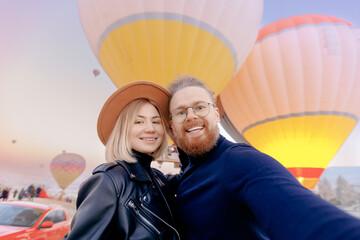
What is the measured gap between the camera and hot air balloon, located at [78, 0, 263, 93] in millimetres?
5734

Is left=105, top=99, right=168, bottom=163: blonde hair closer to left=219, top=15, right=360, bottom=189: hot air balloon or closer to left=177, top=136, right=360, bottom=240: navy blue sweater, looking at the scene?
left=177, top=136, right=360, bottom=240: navy blue sweater

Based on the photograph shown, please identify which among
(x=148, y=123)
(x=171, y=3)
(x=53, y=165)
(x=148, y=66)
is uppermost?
(x=171, y=3)

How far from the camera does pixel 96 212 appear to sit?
3.10 feet

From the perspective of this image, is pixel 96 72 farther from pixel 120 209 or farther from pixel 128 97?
pixel 120 209

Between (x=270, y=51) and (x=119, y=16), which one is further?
(x=270, y=51)

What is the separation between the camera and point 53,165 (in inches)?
703

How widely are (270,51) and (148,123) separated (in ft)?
29.1

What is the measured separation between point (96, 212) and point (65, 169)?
769 inches

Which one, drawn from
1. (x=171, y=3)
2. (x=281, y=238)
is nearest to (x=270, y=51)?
(x=171, y=3)

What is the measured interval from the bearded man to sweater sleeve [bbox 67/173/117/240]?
0.43 metres

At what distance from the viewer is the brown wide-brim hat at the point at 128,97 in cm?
153

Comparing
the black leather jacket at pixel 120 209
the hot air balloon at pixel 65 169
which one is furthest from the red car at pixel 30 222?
the hot air balloon at pixel 65 169

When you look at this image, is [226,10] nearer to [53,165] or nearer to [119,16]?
[119,16]

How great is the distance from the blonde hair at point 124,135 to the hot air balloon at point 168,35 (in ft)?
15.7
